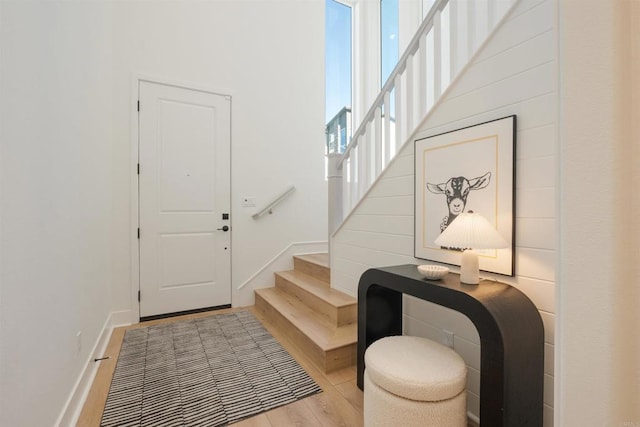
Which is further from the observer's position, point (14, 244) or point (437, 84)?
point (437, 84)

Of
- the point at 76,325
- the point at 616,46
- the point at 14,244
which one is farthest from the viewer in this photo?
the point at 76,325

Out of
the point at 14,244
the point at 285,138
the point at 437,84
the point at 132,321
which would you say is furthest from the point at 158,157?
the point at 437,84

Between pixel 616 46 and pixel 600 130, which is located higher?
pixel 616 46

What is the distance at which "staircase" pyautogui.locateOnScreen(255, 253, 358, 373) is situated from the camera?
2121 mm

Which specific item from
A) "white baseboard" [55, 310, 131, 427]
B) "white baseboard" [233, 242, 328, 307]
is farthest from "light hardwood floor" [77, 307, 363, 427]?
"white baseboard" [233, 242, 328, 307]

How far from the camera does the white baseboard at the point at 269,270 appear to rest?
3.49 m

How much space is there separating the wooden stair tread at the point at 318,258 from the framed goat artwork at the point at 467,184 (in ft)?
4.83

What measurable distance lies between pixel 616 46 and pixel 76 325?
273 cm

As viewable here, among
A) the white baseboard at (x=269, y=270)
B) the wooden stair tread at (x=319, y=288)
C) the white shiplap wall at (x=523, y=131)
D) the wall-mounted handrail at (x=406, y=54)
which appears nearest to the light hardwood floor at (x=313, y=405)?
the wooden stair tread at (x=319, y=288)

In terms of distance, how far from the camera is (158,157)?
10.1 ft

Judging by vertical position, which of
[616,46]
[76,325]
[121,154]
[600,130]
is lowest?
[76,325]

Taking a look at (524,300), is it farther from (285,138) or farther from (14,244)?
(285,138)

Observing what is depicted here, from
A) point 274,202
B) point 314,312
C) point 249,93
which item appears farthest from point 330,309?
point 249,93

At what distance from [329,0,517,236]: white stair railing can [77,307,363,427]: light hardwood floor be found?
1296mm
